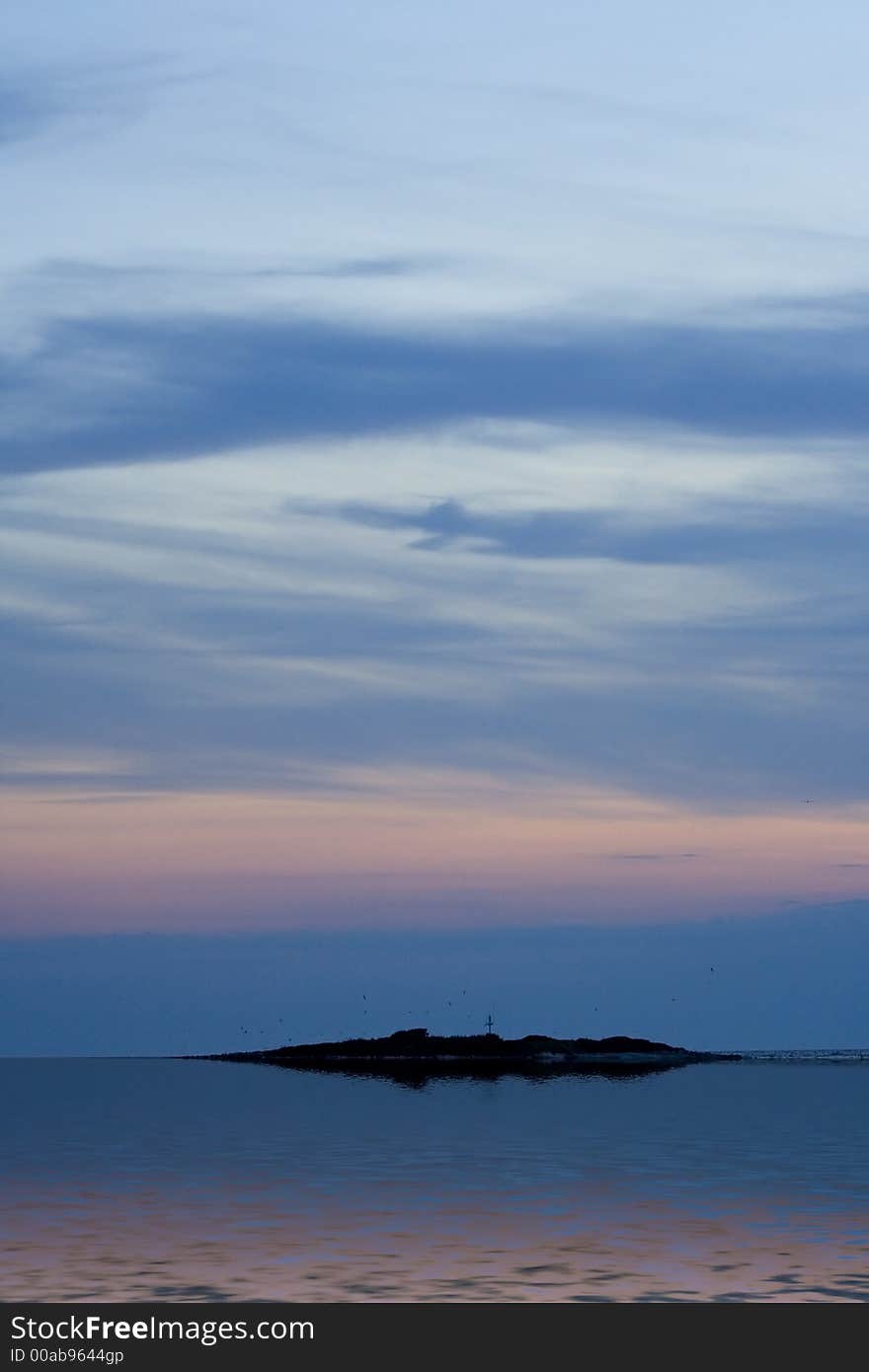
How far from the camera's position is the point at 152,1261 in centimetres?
5406

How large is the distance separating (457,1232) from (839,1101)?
14131 cm

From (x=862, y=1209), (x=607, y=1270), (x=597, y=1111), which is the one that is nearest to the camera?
(x=607, y=1270)

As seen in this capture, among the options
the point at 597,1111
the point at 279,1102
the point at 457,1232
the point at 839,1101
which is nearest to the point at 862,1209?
the point at 457,1232

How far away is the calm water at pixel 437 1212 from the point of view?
164 feet

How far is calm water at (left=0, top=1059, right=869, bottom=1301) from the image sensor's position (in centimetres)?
5003

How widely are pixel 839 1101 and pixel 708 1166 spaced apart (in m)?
108

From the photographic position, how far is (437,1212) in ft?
222

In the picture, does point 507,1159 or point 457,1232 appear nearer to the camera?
point 457,1232
